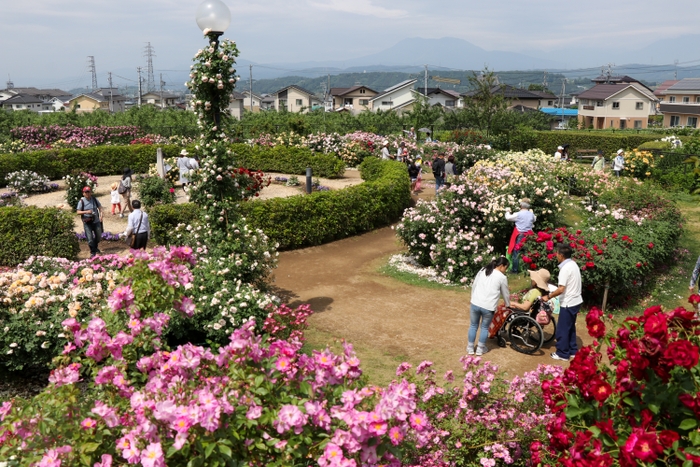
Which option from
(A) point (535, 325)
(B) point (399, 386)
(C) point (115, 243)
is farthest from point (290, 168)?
(B) point (399, 386)

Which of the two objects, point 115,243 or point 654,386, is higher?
point 654,386

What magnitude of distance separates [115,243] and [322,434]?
11883mm

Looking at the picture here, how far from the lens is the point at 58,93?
13500cm

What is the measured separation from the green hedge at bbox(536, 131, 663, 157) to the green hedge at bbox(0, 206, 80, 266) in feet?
87.8

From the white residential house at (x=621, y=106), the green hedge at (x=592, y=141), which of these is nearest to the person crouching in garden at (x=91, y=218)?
the green hedge at (x=592, y=141)

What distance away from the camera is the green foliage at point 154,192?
1739 cm

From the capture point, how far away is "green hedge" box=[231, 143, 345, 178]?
2361cm

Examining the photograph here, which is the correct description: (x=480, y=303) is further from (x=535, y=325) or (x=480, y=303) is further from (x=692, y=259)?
(x=692, y=259)

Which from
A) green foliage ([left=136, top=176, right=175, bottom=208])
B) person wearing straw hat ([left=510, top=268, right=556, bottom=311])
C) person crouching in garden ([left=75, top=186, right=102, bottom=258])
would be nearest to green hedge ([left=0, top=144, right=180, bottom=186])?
green foliage ([left=136, top=176, right=175, bottom=208])

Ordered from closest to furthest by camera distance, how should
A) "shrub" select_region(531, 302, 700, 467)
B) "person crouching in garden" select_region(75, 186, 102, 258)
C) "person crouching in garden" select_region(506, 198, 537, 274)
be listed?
"shrub" select_region(531, 302, 700, 467)
"person crouching in garden" select_region(506, 198, 537, 274)
"person crouching in garden" select_region(75, 186, 102, 258)

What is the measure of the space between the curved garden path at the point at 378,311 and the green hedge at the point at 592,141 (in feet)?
75.5

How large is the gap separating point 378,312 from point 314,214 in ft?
14.8

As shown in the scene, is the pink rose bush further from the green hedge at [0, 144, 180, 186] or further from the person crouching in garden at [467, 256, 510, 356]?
the green hedge at [0, 144, 180, 186]

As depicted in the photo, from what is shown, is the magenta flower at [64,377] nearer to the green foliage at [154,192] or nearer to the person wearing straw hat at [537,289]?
the person wearing straw hat at [537,289]
